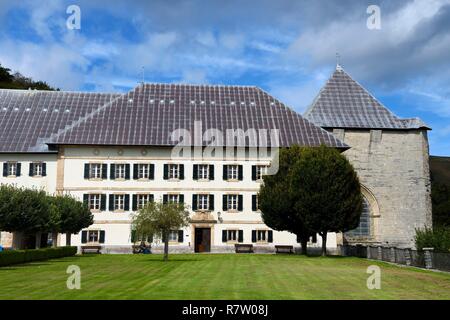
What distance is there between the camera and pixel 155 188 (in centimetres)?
5091

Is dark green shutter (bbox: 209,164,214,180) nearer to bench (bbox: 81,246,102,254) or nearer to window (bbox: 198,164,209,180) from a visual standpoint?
window (bbox: 198,164,209,180)

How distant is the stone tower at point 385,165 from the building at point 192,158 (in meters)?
0.09

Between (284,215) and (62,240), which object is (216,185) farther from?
(62,240)

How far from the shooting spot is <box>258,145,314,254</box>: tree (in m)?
43.2

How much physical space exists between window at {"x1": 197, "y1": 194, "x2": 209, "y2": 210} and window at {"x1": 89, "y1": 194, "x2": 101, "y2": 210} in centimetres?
835

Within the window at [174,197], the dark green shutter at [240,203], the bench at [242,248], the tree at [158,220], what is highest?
the window at [174,197]

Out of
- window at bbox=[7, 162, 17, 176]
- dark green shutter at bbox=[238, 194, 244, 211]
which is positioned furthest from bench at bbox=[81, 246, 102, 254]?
dark green shutter at bbox=[238, 194, 244, 211]

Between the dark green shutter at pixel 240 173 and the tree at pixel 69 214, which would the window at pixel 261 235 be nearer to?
the dark green shutter at pixel 240 173

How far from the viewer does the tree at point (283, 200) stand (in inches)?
1699

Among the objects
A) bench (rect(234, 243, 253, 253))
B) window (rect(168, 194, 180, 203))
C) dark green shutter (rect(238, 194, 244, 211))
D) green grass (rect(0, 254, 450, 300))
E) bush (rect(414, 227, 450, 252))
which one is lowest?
green grass (rect(0, 254, 450, 300))

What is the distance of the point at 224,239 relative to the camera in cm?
5100

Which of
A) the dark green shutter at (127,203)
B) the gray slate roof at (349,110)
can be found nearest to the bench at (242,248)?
the dark green shutter at (127,203)
